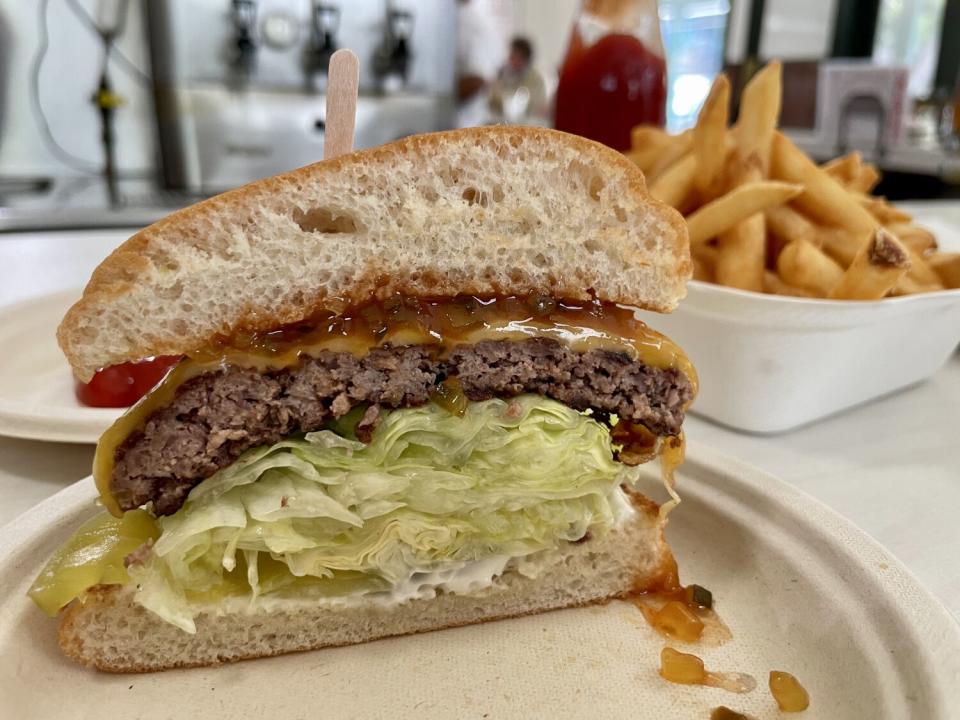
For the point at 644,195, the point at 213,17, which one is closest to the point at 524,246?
the point at 644,195

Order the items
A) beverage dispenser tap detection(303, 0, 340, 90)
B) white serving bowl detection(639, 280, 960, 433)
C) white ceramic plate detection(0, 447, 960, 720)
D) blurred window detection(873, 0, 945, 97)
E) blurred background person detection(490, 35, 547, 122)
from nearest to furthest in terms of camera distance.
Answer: white ceramic plate detection(0, 447, 960, 720) < white serving bowl detection(639, 280, 960, 433) < beverage dispenser tap detection(303, 0, 340, 90) < blurred background person detection(490, 35, 547, 122) < blurred window detection(873, 0, 945, 97)

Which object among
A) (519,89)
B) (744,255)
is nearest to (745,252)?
(744,255)

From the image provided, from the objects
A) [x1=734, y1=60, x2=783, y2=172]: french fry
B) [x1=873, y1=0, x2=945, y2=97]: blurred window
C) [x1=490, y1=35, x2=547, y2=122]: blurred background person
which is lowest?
[x1=734, y1=60, x2=783, y2=172]: french fry

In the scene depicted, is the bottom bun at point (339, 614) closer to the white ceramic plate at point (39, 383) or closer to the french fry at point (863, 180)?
the white ceramic plate at point (39, 383)

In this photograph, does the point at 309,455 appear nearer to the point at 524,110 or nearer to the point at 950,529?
the point at 950,529

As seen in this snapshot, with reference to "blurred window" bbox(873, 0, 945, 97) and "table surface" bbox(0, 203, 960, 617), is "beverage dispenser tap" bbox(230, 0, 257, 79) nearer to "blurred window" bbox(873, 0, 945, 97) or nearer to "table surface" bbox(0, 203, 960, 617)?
"table surface" bbox(0, 203, 960, 617)

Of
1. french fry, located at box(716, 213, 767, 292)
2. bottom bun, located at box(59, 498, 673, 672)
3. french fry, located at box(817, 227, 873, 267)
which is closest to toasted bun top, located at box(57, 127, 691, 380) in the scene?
bottom bun, located at box(59, 498, 673, 672)
